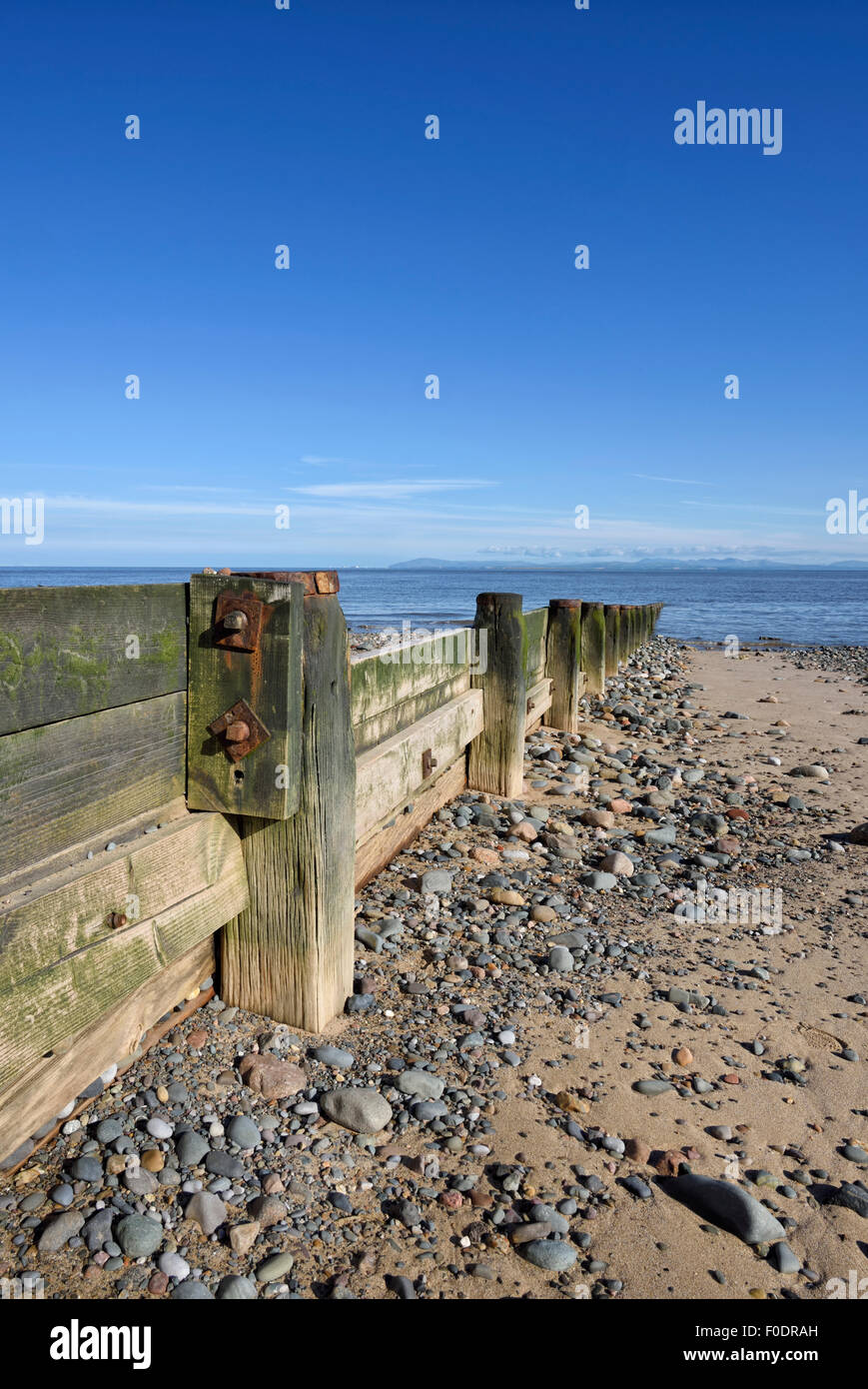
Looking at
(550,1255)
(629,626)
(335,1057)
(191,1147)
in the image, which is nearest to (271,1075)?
(335,1057)

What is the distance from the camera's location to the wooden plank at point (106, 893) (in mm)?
1909

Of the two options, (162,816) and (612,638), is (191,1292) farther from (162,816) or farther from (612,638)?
(612,638)

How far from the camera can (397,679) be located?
14.4 ft

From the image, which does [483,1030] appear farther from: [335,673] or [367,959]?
[335,673]

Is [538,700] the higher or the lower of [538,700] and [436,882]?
the higher

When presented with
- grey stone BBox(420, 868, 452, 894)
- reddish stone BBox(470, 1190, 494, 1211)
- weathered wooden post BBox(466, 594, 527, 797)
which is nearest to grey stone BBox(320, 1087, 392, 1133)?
reddish stone BBox(470, 1190, 494, 1211)

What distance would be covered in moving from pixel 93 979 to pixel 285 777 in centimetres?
80

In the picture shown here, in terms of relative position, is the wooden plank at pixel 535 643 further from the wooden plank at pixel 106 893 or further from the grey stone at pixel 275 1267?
the grey stone at pixel 275 1267

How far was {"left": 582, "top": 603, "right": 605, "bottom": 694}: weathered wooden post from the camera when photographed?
1155cm

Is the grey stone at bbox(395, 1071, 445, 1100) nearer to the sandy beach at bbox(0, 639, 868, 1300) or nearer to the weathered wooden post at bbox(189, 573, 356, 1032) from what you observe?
the sandy beach at bbox(0, 639, 868, 1300)

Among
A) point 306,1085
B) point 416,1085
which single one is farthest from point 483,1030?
point 306,1085

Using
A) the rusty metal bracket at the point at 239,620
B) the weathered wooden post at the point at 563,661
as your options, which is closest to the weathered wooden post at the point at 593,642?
the weathered wooden post at the point at 563,661

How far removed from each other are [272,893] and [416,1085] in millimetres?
846
